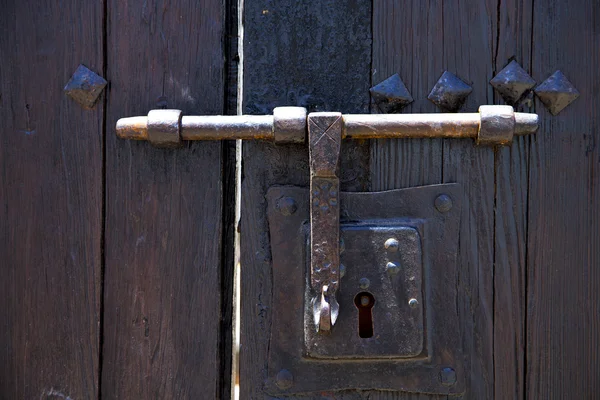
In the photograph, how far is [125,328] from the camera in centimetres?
110

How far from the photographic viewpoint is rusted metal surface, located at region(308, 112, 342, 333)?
3.30 ft

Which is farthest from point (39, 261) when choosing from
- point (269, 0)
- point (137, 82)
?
point (269, 0)

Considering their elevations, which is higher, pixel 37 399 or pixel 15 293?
pixel 15 293

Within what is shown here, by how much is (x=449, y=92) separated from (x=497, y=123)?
0.10 m

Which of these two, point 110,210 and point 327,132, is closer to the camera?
point 327,132

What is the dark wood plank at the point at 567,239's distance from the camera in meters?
1.09

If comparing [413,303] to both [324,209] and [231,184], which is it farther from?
[231,184]

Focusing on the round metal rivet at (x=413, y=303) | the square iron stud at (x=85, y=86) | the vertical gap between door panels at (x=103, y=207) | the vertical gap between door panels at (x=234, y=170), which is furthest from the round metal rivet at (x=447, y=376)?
the square iron stud at (x=85, y=86)

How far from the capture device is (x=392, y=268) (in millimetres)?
1037

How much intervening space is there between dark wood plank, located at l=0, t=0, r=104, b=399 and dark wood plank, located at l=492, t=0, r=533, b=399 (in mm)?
683

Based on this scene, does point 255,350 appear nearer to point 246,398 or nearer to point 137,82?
point 246,398

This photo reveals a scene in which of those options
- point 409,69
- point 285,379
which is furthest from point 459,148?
point 285,379

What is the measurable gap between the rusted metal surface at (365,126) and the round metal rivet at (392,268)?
0.67 feet

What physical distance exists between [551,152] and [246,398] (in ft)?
2.17
